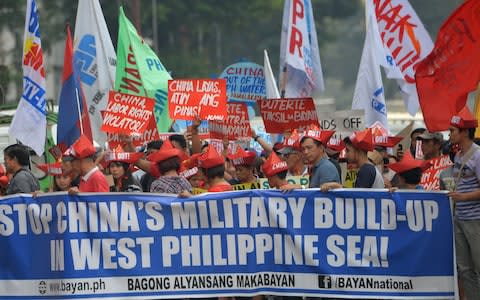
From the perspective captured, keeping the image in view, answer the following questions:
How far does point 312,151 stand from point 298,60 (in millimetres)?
6504

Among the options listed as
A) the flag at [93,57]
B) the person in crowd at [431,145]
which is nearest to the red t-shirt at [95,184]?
the person in crowd at [431,145]

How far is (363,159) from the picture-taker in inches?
428

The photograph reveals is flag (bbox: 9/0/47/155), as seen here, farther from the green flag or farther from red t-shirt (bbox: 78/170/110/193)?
red t-shirt (bbox: 78/170/110/193)

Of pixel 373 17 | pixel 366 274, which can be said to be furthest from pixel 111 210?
pixel 373 17

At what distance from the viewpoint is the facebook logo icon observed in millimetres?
10062

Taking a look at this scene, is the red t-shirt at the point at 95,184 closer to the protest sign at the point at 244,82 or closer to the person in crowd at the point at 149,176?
the person in crowd at the point at 149,176

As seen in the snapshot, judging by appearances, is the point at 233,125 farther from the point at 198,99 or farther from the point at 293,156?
the point at 293,156

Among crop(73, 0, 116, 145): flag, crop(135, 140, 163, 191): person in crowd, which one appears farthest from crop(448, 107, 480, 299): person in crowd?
crop(73, 0, 116, 145): flag

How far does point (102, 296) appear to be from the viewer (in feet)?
33.5

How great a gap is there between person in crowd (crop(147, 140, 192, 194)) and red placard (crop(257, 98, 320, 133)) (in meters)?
3.27

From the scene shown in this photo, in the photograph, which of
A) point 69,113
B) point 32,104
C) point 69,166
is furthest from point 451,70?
point 32,104

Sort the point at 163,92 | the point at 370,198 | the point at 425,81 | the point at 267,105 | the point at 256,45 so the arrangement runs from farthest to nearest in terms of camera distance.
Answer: the point at 256,45, the point at 163,92, the point at 267,105, the point at 425,81, the point at 370,198

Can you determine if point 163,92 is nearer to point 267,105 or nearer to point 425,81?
point 267,105

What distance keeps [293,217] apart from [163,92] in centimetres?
629
